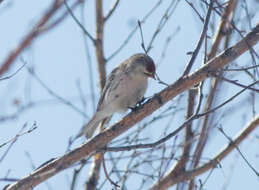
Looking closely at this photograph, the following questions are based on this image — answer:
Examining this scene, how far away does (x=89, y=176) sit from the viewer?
15.7 feet

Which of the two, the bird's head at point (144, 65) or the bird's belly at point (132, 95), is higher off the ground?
the bird's head at point (144, 65)

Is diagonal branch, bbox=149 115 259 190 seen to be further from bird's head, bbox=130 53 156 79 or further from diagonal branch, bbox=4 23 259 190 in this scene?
bird's head, bbox=130 53 156 79

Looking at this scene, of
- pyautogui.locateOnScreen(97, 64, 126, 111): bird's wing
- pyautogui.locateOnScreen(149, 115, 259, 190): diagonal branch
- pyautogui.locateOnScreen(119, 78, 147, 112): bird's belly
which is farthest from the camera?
pyautogui.locateOnScreen(97, 64, 126, 111): bird's wing

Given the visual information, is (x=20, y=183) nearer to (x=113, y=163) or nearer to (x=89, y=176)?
(x=113, y=163)

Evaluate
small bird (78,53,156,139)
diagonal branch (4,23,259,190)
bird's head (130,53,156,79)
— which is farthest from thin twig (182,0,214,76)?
bird's head (130,53,156,79)

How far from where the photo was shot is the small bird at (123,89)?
501 cm

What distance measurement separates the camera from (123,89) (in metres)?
5.09

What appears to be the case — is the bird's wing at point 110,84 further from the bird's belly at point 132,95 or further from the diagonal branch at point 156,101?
the diagonal branch at point 156,101

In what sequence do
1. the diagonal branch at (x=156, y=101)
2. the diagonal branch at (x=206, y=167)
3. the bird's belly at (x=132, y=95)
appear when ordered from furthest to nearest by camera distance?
the bird's belly at (x=132, y=95) → the diagonal branch at (x=206, y=167) → the diagonal branch at (x=156, y=101)

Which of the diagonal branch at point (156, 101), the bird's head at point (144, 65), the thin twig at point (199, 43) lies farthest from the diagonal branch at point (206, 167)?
the bird's head at point (144, 65)

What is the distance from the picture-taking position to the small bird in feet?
16.4

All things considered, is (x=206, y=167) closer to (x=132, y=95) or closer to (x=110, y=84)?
(x=132, y=95)

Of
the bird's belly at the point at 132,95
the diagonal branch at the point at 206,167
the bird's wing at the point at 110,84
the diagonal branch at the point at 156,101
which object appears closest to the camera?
the diagonal branch at the point at 156,101

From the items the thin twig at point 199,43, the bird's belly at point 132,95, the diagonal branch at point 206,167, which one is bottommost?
the diagonal branch at point 206,167
